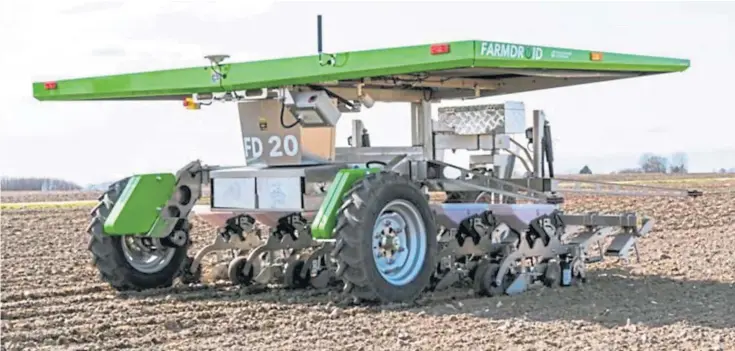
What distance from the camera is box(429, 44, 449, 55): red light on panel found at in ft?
26.9

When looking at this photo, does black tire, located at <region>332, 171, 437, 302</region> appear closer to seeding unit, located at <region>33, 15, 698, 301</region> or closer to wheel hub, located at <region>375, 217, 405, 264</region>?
seeding unit, located at <region>33, 15, 698, 301</region>

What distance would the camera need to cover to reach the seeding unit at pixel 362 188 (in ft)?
28.6

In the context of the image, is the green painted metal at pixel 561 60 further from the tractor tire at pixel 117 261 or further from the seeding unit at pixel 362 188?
the tractor tire at pixel 117 261

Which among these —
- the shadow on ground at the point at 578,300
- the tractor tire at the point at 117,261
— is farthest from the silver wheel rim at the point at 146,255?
the shadow on ground at the point at 578,300

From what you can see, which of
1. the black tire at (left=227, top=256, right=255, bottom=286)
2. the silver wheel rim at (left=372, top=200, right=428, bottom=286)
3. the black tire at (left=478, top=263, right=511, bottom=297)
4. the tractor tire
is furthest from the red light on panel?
the tractor tire

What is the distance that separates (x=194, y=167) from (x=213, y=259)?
2151 mm

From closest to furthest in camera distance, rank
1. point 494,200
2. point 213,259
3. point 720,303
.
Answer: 1. point 720,303
2. point 494,200
3. point 213,259

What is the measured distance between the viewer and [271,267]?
10.3m

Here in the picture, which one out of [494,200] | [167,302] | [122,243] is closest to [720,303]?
[494,200]

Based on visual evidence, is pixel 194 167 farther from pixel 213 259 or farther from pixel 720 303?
pixel 720 303

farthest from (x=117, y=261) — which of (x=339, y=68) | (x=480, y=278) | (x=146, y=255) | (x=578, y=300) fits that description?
(x=578, y=300)

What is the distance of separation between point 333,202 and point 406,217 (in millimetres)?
725

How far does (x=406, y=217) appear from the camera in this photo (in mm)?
9102

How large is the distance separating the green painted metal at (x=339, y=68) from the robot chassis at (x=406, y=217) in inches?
14.9
